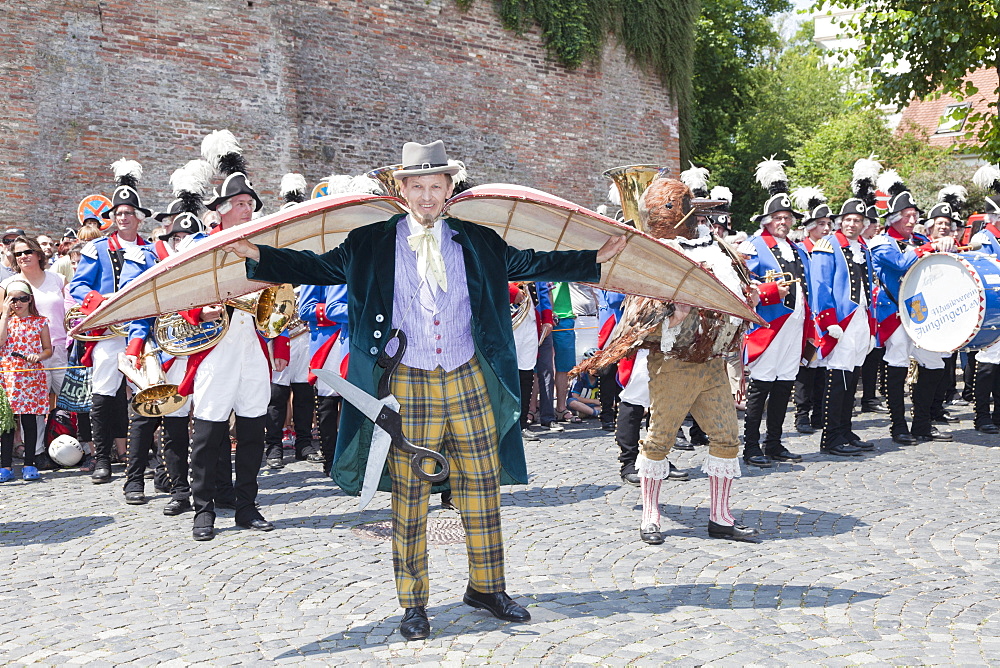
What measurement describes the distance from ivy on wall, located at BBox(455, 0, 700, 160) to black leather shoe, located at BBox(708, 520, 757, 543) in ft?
50.4

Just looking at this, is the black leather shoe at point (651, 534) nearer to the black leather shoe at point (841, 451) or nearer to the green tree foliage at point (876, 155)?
the black leather shoe at point (841, 451)

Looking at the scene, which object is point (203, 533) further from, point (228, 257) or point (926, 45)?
point (926, 45)

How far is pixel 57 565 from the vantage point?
5.71 meters

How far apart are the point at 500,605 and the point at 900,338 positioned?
6555mm

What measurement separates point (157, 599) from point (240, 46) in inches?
521

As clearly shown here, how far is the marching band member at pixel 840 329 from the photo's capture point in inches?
348

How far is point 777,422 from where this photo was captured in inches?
335

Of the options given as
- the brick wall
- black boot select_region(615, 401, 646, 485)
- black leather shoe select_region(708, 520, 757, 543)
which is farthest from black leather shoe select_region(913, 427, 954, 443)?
the brick wall

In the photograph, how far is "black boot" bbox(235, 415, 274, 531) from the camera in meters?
6.50

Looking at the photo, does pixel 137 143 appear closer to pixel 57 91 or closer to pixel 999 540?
pixel 57 91

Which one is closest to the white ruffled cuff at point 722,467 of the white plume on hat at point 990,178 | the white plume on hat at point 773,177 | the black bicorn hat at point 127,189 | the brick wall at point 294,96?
the white plume on hat at point 773,177

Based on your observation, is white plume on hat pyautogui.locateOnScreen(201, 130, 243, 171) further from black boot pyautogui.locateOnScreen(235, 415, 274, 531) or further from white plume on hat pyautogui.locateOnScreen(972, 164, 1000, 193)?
white plume on hat pyautogui.locateOnScreen(972, 164, 1000, 193)

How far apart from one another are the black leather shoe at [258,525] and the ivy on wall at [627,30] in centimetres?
1489

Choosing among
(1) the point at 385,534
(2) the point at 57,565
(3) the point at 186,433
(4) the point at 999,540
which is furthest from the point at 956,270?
(2) the point at 57,565
